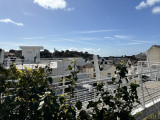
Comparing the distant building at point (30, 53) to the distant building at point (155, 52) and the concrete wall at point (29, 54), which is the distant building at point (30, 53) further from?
the distant building at point (155, 52)

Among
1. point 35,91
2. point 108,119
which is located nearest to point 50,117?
point 35,91

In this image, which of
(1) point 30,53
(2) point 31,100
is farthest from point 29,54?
(2) point 31,100

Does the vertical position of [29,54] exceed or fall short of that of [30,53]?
it falls short

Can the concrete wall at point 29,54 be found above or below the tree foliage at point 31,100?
above

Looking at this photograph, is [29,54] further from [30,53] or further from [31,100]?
[31,100]

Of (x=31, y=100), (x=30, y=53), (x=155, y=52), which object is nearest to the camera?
(x=31, y=100)

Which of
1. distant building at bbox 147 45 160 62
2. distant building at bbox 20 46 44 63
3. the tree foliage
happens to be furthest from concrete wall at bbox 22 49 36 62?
distant building at bbox 147 45 160 62

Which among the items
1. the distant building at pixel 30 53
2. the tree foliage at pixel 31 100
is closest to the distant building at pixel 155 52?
the distant building at pixel 30 53

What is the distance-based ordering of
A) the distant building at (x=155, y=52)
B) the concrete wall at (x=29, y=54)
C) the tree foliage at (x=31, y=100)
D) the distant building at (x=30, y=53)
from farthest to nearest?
1. the distant building at (x=155, y=52)
2. the concrete wall at (x=29, y=54)
3. the distant building at (x=30, y=53)
4. the tree foliage at (x=31, y=100)

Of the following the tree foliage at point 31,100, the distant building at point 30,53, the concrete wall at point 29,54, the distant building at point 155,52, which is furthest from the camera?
the distant building at point 155,52

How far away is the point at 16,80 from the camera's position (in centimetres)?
162

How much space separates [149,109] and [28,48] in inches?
612

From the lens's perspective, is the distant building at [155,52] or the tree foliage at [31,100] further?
the distant building at [155,52]

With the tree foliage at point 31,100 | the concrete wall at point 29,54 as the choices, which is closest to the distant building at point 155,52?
the concrete wall at point 29,54
